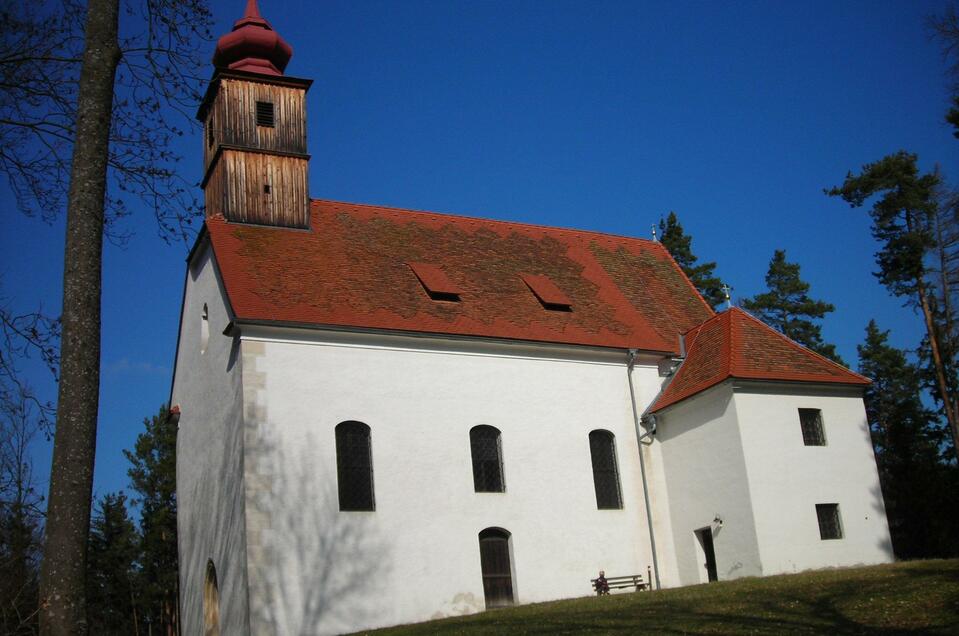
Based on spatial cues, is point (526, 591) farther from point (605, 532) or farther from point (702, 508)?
A: point (702, 508)

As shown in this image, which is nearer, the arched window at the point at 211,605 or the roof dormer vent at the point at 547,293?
the arched window at the point at 211,605

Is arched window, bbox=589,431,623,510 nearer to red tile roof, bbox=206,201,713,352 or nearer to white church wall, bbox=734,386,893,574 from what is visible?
red tile roof, bbox=206,201,713,352

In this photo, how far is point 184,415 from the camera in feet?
89.4

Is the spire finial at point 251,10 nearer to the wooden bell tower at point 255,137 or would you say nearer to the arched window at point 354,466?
the wooden bell tower at point 255,137

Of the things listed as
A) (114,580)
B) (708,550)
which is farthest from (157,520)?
(708,550)

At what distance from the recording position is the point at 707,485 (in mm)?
24312

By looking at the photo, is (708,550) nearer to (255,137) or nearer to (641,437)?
(641,437)

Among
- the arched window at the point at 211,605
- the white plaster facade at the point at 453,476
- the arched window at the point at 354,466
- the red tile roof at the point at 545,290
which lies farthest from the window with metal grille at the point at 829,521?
the arched window at the point at 211,605

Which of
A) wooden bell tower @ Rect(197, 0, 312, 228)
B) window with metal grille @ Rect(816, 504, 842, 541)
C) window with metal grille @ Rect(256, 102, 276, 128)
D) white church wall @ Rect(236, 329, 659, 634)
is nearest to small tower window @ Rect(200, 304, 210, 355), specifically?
wooden bell tower @ Rect(197, 0, 312, 228)

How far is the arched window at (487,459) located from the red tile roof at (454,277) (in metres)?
2.43

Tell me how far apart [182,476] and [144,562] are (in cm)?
1942

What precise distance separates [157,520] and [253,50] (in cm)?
2404

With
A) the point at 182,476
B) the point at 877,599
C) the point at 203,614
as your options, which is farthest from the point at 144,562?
the point at 877,599

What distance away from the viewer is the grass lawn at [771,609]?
1309 centimetres
